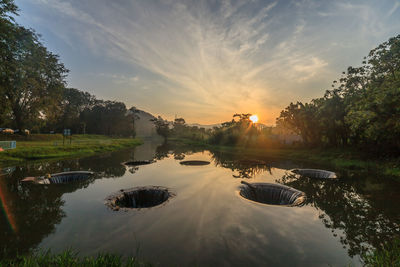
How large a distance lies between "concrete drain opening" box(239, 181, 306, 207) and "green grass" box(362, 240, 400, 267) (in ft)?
16.3

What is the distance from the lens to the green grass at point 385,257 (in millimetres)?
5772

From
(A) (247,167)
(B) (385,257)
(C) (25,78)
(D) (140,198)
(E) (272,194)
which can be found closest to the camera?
(B) (385,257)

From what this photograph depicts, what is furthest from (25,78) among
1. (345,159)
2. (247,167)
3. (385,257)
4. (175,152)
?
(345,159)

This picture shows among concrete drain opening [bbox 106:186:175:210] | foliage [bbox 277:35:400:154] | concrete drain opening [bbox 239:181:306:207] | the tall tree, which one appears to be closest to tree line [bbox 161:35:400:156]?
foliage [bbox 277:35:400:154]

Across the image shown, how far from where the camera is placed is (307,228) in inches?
355

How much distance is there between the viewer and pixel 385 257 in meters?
6.21

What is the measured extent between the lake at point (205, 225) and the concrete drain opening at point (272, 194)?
2.84 ft

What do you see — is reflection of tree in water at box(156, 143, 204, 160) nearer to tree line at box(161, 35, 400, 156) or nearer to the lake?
tree line at box(161, 35, 400, 156)

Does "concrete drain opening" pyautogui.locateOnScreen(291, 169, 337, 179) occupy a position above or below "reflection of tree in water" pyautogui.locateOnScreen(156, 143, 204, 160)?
above

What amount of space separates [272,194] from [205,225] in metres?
7.40

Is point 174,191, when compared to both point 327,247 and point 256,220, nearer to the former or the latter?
point 256,220

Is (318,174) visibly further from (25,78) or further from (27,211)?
(25,78)

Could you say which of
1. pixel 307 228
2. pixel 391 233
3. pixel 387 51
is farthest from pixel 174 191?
pixel 387 51

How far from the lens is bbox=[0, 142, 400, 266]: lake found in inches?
274
